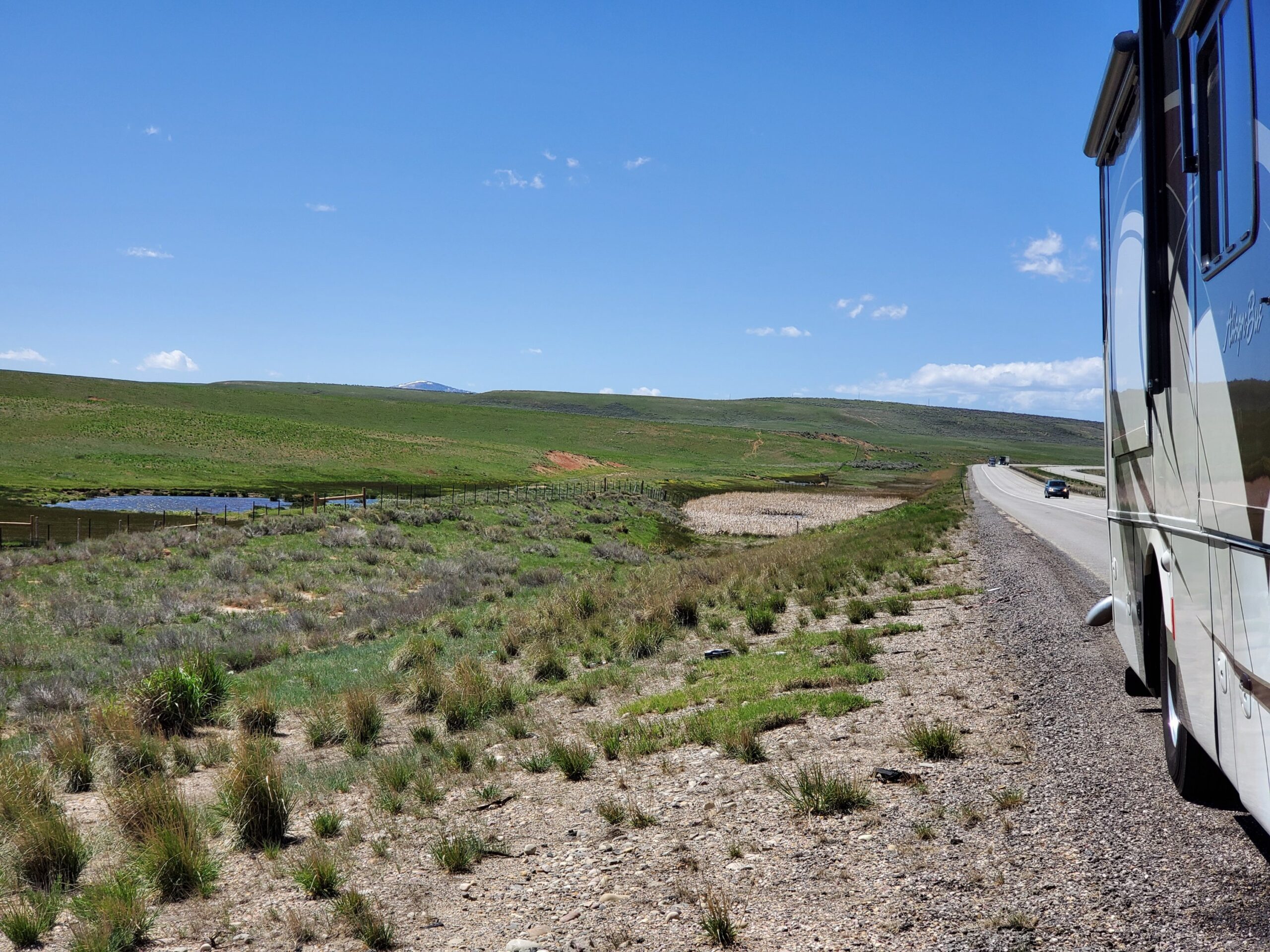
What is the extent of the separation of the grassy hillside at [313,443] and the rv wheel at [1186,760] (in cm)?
6744

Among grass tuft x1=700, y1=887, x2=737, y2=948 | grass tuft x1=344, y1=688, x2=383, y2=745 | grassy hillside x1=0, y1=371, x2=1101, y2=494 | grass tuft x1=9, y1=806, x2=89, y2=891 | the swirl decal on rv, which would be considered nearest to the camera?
the swirl decal on rv

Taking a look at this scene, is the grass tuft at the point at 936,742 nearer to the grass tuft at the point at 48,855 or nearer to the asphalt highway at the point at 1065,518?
the grass tuft at the point at 48,855

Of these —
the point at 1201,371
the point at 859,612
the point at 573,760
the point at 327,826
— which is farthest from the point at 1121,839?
the point at 859,612

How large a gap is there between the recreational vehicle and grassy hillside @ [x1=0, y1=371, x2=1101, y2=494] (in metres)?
67.4

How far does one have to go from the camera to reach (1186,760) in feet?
16.9

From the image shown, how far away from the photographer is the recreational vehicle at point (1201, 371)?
123 inches

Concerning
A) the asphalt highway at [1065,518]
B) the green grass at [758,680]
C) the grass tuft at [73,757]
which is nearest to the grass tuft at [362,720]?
the grass tuft at [73,757]

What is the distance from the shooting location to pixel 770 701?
9.35 meters

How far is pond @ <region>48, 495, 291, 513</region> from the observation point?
5038 centimetres

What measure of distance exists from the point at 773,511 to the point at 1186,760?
58.4 metres

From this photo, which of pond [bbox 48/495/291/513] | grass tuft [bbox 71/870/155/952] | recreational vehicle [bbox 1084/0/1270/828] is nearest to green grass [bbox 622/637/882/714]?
recreational vehicle [bbox 1084/0/1270/828]

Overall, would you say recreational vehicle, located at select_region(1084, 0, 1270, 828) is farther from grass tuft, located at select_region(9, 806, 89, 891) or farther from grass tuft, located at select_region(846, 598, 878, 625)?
grass tuft, located at select_region(846, 598, 878, 625)

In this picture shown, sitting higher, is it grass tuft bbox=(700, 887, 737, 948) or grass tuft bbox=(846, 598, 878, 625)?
grass tuft bbox=(700, 887, 737, 948)

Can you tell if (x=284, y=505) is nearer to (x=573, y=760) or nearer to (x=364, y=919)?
(x=573, y=760)
